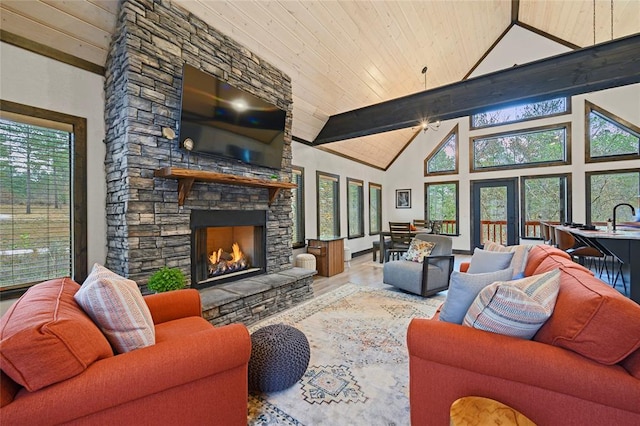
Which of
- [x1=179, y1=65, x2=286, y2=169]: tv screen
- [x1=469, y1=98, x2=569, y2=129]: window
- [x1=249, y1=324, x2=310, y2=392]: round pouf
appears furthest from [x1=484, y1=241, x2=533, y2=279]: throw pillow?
[x1=469, y1=98, x2=569, y2=129]: window

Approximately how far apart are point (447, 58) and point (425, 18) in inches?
69.4

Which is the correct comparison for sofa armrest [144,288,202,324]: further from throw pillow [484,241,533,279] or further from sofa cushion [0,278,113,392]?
throw pillow [484,241,533,279]

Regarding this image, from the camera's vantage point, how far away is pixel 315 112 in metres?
4.86

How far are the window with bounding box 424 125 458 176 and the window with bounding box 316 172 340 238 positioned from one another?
10.7 ft

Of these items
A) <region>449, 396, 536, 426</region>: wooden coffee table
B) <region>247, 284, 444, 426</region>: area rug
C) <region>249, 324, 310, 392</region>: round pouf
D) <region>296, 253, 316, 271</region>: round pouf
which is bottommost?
<region>247, 284, 444, 426</region>: area rug

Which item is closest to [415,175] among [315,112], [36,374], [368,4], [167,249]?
[315,112]

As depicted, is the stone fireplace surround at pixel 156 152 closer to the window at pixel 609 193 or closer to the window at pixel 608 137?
the window at pixel 609 193

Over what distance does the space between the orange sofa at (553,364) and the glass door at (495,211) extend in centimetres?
670

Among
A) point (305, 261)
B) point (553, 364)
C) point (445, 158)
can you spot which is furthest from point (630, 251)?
point (445, 158)

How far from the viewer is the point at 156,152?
103 inches

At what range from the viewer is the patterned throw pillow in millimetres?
4105

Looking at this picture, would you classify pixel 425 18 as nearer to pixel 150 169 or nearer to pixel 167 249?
pixel 150 169

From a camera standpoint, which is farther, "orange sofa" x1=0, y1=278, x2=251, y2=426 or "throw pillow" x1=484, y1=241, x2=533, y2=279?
→ "throw pillow" x1=484, y1=241, x2=533, y2=279

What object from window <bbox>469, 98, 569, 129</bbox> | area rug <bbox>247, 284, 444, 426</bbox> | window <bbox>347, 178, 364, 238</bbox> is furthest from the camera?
window <bbox>347, 178, 364, 238</bbox>
